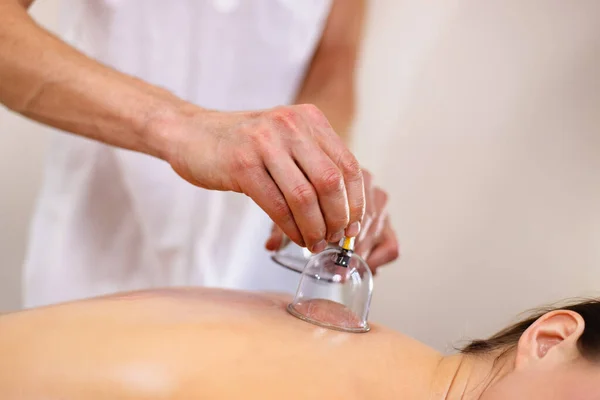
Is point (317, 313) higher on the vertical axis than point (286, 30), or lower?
lower

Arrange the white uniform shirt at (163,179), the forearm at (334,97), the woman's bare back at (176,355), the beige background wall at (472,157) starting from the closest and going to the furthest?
the woman's bare back at (176,355), the white uniform shirt at (163,179), the forearm at (334,97), the beige background wall at (472,157)

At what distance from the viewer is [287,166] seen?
2.36 feet

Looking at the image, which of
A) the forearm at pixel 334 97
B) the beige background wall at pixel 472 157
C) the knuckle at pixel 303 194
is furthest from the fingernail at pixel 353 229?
the beige background wall at pixel 472 157

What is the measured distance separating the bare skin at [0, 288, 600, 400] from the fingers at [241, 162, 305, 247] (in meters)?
0.14

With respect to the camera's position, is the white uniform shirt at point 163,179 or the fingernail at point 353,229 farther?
the white uniform shirt at point 163,179

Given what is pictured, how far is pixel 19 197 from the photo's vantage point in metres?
1.73

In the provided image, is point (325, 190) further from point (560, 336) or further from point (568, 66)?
point (568, 66)

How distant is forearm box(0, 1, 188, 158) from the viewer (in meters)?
0.85

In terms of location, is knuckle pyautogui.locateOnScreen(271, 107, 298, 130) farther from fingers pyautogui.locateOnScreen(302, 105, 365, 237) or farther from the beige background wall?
the beige background wall

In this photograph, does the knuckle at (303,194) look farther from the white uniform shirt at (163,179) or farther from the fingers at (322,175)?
the white uniform shirt at (163,179)

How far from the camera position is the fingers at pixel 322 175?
0.72 m

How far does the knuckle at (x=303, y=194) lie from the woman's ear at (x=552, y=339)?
0.35 metres

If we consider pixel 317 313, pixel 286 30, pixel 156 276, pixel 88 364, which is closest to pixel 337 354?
pixel 317 313

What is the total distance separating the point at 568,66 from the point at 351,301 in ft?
2.95
